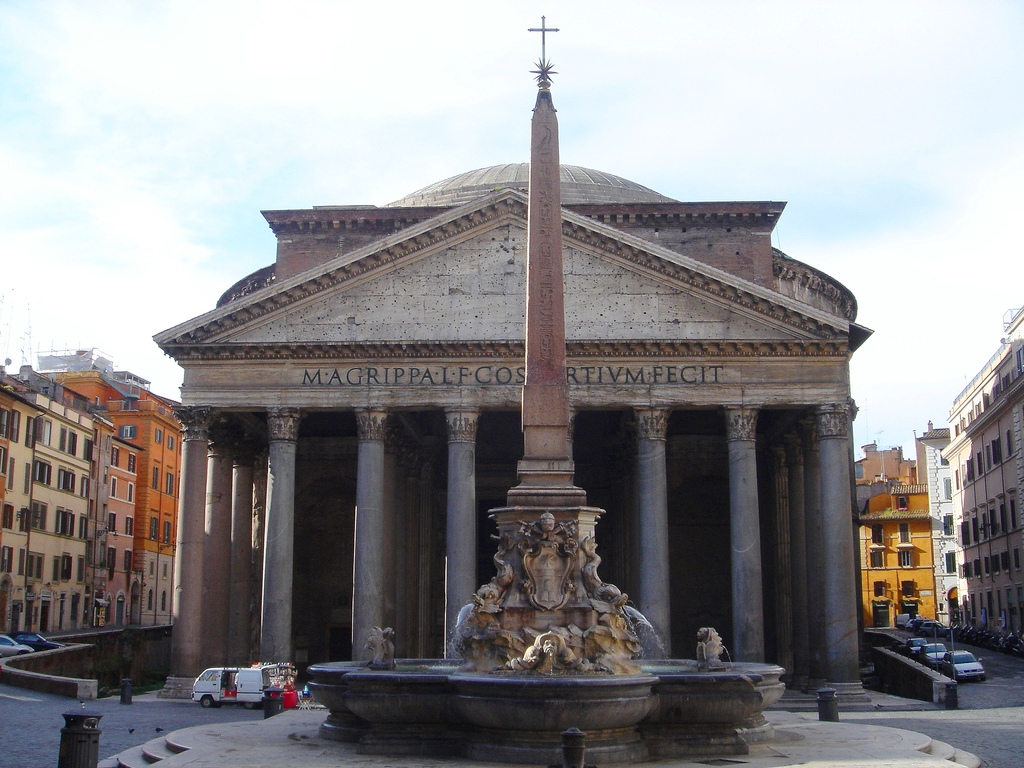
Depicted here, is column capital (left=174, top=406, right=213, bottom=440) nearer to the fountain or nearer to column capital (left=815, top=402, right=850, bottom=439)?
column capital (left=815, top=402, right=850, bottom=439)

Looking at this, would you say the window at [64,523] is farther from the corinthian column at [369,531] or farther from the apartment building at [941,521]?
the apartment building at [941,521]

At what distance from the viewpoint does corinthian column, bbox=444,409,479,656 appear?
27.8 meters

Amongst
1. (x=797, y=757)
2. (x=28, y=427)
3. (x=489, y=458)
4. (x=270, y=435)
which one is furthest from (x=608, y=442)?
(x=797, y=757)

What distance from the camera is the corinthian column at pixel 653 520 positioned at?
27.7m

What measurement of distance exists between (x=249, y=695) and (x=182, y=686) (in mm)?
2922

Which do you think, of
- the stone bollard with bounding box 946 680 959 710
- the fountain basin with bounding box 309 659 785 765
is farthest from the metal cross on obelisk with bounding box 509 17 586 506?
the stone bollard with bounding box 946 680 959 710

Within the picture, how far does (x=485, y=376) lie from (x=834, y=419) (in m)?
8.47

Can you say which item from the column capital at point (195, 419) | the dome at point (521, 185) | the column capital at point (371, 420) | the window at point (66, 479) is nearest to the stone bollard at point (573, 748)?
the column capital at point (371, 420)

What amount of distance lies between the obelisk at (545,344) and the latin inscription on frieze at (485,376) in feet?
50.3

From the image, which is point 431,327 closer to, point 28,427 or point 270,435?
point 270,435

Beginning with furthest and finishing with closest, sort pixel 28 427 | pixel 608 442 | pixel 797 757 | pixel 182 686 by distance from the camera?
pixel 28 427
pixel 608 442
pixel 182 686
pixel 797 757

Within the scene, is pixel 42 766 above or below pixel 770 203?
below

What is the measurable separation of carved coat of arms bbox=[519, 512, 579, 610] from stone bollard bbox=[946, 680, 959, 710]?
16.5 meters

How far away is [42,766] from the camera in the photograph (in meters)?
14.6
